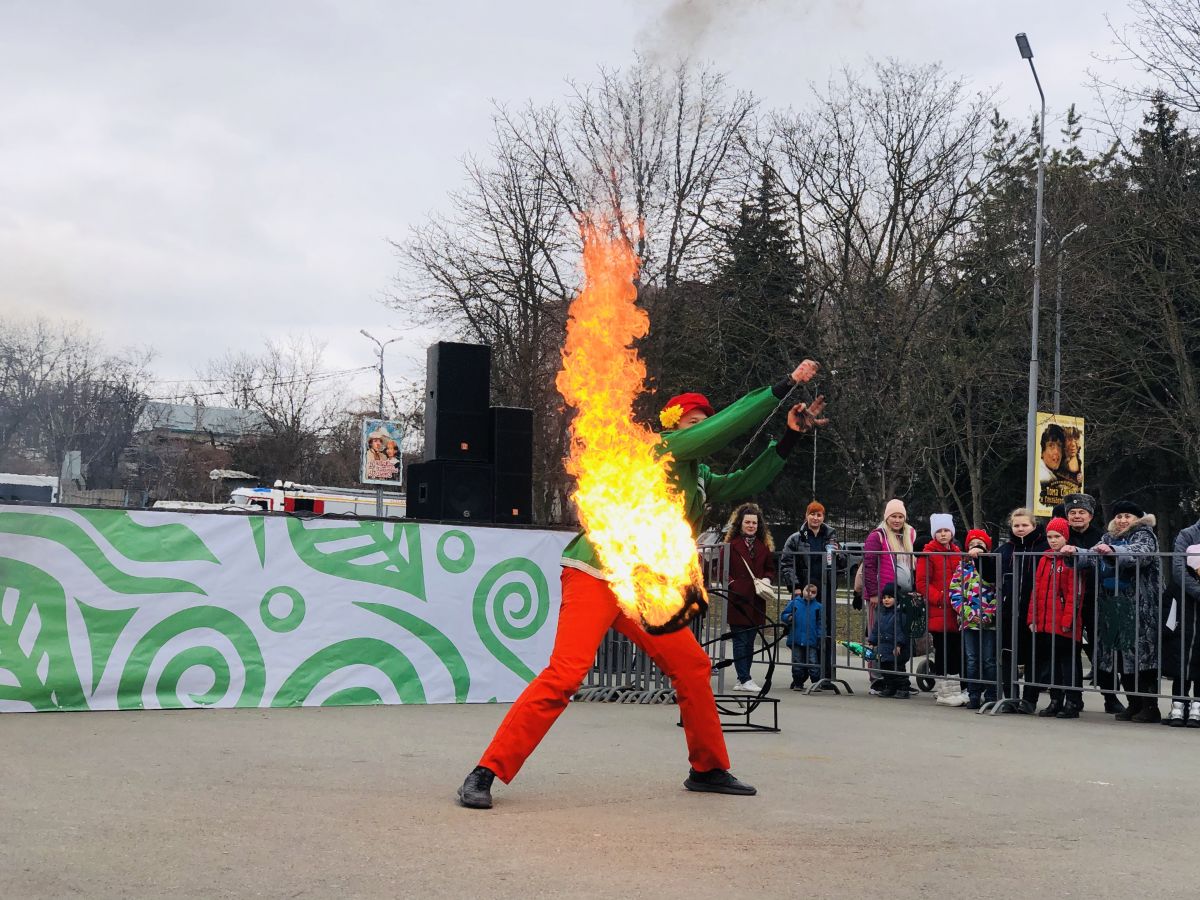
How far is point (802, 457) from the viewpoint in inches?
1955

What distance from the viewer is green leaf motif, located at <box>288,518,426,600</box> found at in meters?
10.4

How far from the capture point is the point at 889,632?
13.0 meters

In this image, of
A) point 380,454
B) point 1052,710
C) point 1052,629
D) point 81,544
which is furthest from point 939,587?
point 380,454

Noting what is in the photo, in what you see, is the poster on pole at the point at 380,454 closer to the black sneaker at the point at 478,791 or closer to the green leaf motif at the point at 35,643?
the green leaf motif at the point at 35,643

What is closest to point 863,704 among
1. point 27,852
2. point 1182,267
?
point 27,852

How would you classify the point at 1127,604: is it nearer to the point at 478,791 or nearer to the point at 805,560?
the point at 805,560

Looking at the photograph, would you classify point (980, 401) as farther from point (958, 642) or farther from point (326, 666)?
point (326, 666)

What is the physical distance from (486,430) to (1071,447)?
1273cm

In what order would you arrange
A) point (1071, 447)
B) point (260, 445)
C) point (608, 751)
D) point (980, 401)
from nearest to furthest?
point (608, 751), point (1071, 447), point (980, 401), point (260, 445)

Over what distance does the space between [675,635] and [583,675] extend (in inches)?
21.3

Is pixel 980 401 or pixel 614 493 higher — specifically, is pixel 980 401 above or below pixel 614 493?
above

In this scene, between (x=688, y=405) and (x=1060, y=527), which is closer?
(x=688, y=405)

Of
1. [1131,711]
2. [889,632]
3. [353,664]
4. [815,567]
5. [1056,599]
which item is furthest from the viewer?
[815,567]

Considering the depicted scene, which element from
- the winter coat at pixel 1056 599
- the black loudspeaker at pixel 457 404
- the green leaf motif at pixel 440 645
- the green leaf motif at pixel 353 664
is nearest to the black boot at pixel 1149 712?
the winter coat at pixel 1056 599
